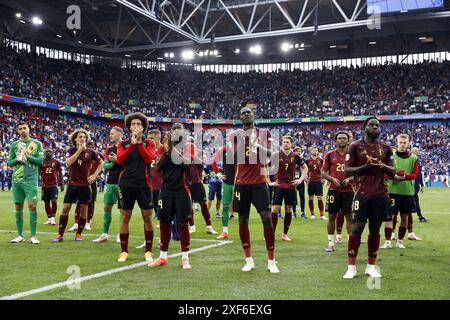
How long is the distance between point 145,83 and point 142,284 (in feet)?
177

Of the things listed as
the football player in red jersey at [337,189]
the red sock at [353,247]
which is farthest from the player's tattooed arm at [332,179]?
the red sock at [353,247]

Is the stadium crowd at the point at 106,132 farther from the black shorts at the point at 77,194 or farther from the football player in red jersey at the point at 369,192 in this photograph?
the football player in red jersey at the point at 369,192

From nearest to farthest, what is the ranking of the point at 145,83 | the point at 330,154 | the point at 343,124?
the point at 330,154
the point at 343,124
the point at 145,83

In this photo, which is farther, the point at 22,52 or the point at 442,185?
the point at 22,52

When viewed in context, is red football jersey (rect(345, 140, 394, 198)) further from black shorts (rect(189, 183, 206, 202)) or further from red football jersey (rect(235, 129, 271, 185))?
black shorts (rect(189, 183, 206, 202))

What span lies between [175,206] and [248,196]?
44.2 inches

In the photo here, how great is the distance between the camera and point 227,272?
6.98m

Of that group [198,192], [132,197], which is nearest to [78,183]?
[132,197]

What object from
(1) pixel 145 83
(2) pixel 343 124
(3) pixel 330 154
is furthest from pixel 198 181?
(1) pixel 145 83

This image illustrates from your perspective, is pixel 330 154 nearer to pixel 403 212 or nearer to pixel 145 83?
pixel 403 212

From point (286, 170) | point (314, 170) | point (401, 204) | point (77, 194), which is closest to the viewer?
point (401, 204)

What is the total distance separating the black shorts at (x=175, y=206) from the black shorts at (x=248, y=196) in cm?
74

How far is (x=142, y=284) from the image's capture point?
6.20 m

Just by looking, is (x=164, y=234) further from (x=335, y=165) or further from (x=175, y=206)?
(x=335, y=165)
